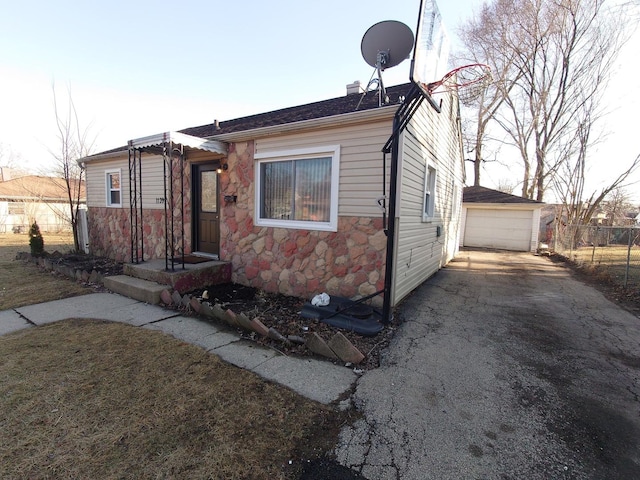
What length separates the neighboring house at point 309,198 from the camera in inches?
188

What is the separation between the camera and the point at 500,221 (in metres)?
15.4

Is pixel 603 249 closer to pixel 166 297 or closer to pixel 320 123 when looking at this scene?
pixel 320 123

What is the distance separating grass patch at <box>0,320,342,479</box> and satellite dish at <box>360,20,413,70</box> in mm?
4873

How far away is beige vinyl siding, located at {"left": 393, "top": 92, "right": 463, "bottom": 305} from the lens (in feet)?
16.3

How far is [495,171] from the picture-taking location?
862 inches

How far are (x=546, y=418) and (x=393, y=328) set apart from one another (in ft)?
6.61

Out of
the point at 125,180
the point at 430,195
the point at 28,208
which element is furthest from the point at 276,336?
the point at 28,208

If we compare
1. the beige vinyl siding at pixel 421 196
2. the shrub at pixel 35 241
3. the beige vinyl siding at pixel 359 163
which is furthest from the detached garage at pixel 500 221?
the shrub at pixel 35 241

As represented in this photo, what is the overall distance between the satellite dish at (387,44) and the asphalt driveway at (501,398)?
Result: 387cm

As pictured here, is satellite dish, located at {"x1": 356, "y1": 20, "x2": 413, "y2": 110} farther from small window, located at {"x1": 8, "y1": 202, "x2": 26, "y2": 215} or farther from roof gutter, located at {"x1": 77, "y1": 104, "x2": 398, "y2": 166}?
small window, located at {"x1": 8, "y1": 202, "x2": 26, "y2": 215}

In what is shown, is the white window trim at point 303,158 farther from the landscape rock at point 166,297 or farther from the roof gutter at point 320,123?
the landscape rock at point 166,297

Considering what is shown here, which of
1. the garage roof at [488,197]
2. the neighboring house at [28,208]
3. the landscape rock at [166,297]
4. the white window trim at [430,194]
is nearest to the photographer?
the landscape rock at [166,297]

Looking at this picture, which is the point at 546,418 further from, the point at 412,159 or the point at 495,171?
the point at 495,171

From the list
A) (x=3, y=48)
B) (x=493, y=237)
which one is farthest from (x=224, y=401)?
(x=493, y=237)
